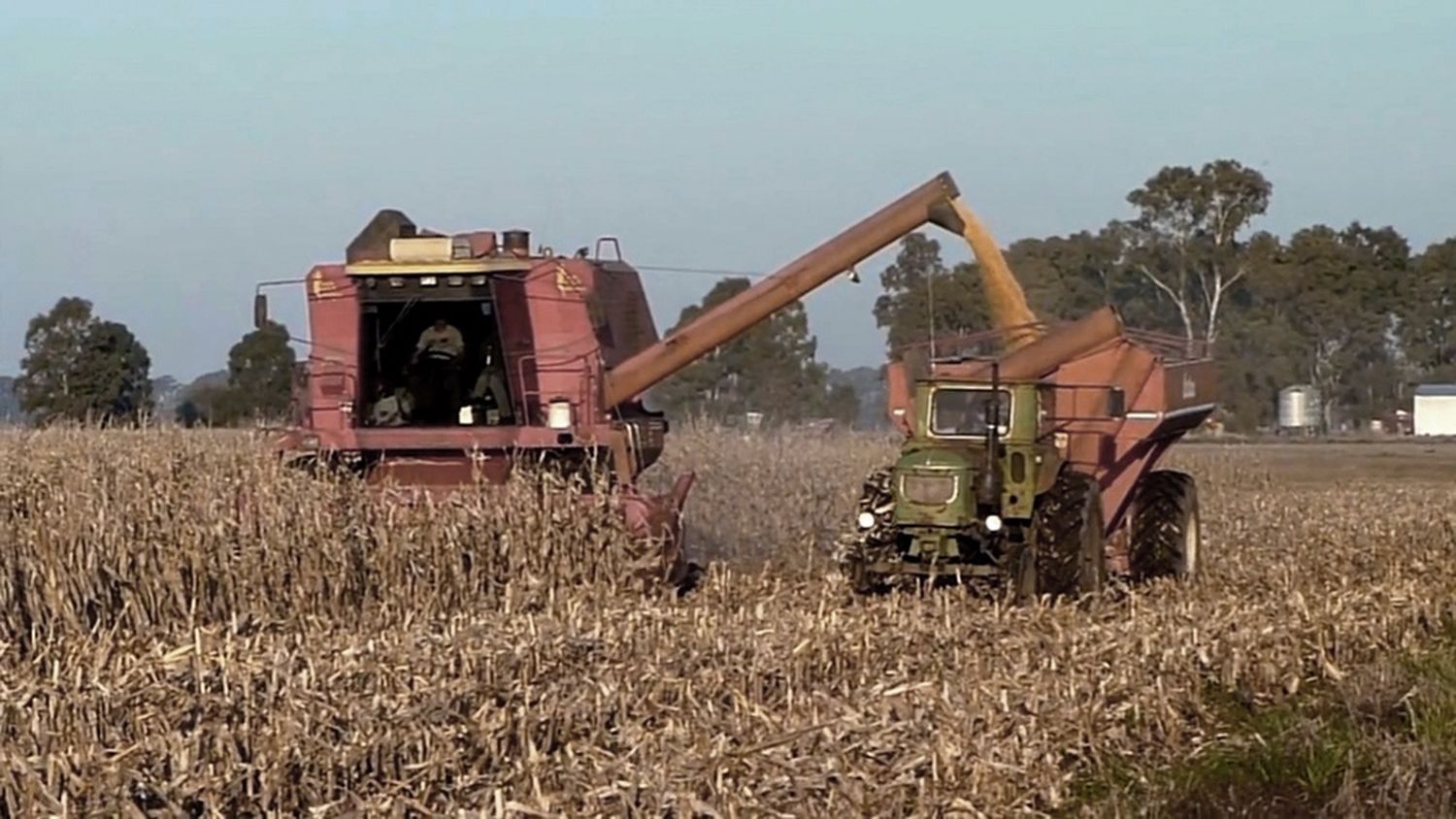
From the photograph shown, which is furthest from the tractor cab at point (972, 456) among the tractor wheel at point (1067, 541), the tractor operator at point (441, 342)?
the tractor operator at point (441, 342)

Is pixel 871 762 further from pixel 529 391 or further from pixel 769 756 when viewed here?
pixel 529 391

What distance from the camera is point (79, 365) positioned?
97.9ft

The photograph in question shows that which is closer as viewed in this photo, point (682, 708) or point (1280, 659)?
point (682, 708)

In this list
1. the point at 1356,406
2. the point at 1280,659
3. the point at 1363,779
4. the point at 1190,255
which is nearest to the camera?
the point at 1363,779

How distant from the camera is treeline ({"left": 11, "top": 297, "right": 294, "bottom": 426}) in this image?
2747 cm

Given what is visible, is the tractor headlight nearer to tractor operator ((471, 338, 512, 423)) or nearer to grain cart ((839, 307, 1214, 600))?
tractor operator ((471, 338, 512, 423))

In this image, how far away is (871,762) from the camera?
6.93 meters

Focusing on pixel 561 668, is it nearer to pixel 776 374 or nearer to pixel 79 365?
pixel 79 365

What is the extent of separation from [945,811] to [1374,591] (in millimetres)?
6512

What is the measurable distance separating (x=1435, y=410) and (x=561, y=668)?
5789 cm

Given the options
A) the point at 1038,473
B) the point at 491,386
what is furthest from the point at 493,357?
the point at 1038,473

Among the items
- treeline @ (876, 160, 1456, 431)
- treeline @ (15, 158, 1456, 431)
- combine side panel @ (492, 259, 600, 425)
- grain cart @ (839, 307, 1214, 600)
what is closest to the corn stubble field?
grain cart @ (839, 307, 1214, 600)

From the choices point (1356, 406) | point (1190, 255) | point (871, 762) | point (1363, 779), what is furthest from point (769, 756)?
point (1356, 406)

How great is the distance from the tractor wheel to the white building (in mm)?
52387
